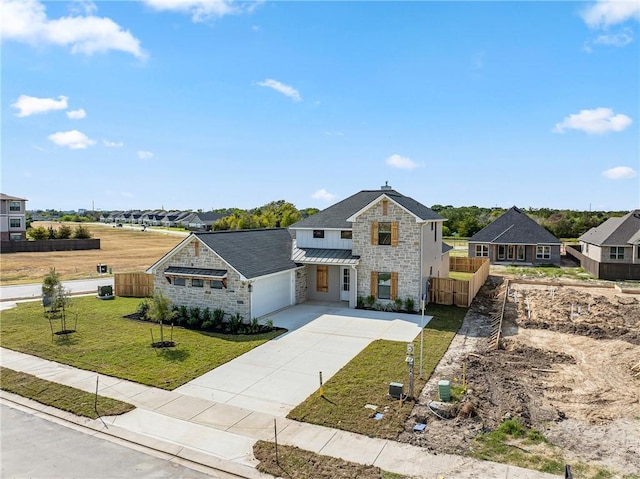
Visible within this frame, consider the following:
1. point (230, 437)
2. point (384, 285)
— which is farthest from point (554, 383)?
point (384, 285)

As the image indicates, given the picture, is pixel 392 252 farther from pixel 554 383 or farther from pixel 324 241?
pixel 554 383

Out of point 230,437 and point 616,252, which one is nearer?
point 230,437

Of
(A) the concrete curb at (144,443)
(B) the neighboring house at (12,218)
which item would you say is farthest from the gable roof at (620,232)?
(B) the neighboring house at (12,218)

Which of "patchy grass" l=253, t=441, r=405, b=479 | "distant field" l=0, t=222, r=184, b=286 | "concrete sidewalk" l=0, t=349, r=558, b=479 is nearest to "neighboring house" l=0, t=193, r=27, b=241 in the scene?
"distant field" l=0, t=222, r=184, b=286

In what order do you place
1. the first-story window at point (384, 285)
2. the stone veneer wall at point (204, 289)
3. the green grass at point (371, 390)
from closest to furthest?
the green grass at point (371, 390), the stone veneer wall at point (204, 289), the first-story window at point (384, 285)

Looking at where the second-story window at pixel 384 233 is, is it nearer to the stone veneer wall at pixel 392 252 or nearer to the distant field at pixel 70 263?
the stone veneer wall at pixel 392 252

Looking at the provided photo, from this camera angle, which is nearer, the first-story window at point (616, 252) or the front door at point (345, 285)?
the front door at point (345, 285)

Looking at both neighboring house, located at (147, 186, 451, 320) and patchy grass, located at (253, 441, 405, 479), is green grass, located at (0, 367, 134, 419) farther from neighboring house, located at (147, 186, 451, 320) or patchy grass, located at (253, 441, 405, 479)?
neighboring house, located at (147, 186, 451, 320)
